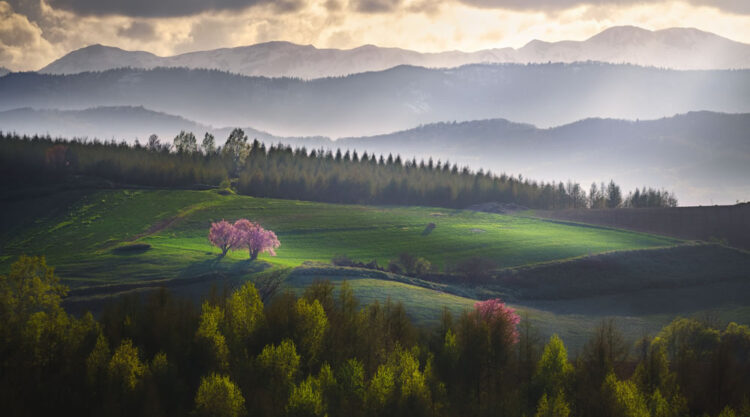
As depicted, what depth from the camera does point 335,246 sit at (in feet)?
431

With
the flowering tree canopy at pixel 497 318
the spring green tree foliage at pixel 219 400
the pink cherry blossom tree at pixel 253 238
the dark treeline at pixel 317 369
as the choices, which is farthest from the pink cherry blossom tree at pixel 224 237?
the spring green tree foliage at pixel 219 400

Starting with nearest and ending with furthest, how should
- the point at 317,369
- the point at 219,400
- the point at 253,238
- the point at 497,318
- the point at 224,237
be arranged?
the point at 219,400
the point at 317,369
the point at 497,318
the point at 253,238
the point at 224,237

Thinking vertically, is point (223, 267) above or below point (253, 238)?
below

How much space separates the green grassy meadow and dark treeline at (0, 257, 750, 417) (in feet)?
65.4

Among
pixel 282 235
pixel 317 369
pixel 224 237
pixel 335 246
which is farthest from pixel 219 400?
pixel 282 235

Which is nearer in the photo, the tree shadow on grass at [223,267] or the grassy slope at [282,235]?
the tree shadow on grass at [223,267]

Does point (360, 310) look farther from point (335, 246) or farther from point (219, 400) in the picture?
point (335, 246)

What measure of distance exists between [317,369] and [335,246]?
249ft

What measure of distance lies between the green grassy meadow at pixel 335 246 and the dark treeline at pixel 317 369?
65.4ft

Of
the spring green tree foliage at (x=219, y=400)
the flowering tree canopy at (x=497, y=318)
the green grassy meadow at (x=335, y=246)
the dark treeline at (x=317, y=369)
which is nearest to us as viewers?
the spring green tree foliage at (x=219, y=400)

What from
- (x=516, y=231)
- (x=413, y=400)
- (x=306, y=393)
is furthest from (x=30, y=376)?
(x=516, y=231)

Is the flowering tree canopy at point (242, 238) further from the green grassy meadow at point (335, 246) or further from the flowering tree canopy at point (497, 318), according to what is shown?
the flowering tree canopy at point (497, 318)

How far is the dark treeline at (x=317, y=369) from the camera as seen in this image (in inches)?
1864

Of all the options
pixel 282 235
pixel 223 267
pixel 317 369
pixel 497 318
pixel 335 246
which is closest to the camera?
pixel 317 369
